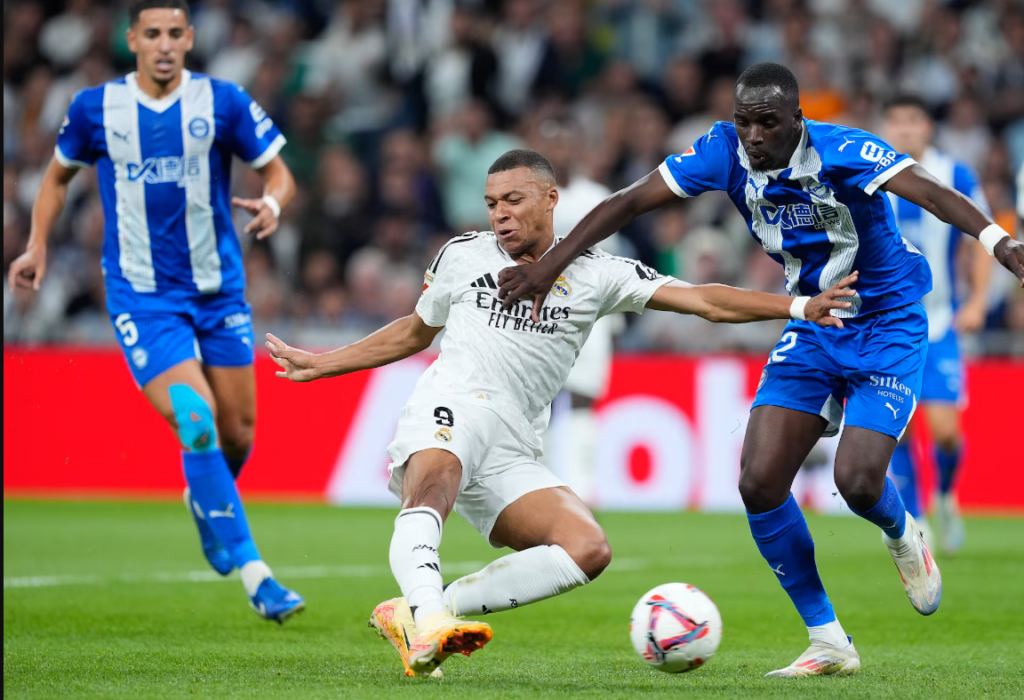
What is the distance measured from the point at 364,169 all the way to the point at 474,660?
435 inches

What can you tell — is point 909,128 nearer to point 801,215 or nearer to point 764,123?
point 801,215

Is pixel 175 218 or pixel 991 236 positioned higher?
pixel 991 236

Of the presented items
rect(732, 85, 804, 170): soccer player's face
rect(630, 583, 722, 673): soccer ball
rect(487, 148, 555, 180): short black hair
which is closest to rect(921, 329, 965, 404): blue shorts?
rect(732, 85, 804, 170): soccer player's face

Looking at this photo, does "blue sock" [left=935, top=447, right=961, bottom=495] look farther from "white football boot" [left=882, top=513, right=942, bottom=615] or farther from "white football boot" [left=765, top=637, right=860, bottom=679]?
"white football boot" [left=765, top=637, right=860, bottom=679]

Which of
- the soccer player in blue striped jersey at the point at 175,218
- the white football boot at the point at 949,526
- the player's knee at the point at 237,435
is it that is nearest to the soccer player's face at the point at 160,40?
the soccer player in blue striped jersey at the point at 175,218

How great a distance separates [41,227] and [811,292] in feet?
12.3

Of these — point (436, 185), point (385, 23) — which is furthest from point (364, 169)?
point (385, 23)

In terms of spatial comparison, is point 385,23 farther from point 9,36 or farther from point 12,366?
point 12,366

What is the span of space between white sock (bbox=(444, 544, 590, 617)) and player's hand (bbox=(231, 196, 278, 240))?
7.18ft

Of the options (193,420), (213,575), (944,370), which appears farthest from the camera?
(944,370)

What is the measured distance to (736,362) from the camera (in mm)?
12562

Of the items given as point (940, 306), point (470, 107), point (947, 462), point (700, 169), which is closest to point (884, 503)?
point (700, 169)

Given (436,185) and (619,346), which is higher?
(436,185)

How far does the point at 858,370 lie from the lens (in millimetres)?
5234
